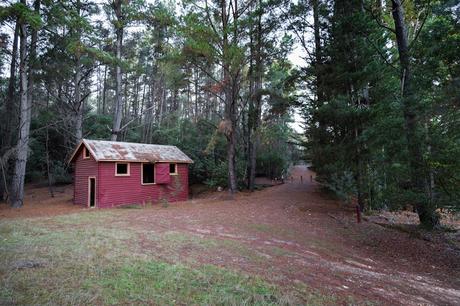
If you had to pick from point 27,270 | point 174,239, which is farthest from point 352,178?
point 27,270

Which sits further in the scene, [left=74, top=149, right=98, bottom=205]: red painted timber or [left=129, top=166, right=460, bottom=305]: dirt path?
[left=74, top=149, right=98, bottom=205]: red painted timber

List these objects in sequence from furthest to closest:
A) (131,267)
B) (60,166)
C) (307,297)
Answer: (60,166) < (131,267) < (307,297)

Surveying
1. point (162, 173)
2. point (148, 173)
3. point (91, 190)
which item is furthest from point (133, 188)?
point (91, 190)

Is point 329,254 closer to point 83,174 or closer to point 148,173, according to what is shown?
point 148,173

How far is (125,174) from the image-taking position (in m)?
14.7

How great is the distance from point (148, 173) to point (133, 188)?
2071 millimetres

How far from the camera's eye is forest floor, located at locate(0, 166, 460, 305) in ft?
11.0

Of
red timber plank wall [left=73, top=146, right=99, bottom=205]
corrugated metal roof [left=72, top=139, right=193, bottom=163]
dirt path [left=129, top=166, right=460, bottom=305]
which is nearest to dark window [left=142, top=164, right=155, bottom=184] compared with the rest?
corrugated metal roof [left=72, top=139, right=193, bottom=163]

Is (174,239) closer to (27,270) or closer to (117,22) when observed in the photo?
(27,270)

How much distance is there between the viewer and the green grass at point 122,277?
3.09 meters

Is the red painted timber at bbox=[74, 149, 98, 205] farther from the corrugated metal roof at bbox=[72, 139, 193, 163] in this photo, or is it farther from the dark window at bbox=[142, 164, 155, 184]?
the dark window at bbox=[142, 164, 155, 184]

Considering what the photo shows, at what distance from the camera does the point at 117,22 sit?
1666 cm

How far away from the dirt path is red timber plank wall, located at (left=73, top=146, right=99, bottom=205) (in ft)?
22.3

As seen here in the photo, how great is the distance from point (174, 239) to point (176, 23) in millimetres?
13673
